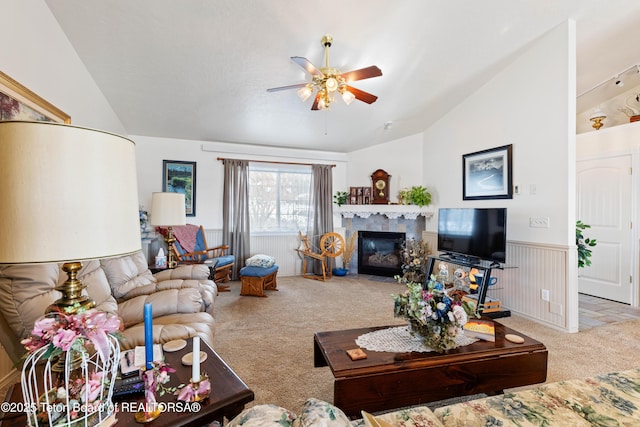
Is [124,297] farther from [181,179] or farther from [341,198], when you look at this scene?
[341,198]

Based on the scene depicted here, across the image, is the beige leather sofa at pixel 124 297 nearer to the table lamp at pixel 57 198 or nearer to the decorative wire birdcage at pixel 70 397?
the decorative wire birdcage at pixel 70 397

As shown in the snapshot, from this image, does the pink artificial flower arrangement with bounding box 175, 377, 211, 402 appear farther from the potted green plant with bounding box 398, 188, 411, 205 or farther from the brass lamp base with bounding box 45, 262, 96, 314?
the potted green plant with bounding box 398, 188, 411, 205

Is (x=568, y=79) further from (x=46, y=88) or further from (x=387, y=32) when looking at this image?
(x=46, y=88)

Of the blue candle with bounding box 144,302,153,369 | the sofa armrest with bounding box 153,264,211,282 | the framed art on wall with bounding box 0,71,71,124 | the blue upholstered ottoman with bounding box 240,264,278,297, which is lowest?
the blue upholstered ottoman with bounding box 240,264,278,297

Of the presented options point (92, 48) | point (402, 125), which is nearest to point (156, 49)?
point (92, 48)

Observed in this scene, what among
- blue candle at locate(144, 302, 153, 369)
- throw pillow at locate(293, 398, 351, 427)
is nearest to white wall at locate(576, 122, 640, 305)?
throw pillow at locate(293, 398, 351, 427)

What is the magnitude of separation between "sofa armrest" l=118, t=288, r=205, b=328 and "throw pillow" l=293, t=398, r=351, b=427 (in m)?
1.57

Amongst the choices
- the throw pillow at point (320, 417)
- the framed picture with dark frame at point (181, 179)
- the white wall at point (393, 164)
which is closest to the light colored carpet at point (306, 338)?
the throw pillow at point (320, 417)

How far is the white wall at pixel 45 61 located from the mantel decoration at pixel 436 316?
2790 mm

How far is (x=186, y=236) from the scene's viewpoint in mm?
4348

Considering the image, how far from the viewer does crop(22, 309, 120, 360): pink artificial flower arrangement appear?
697 millimetres

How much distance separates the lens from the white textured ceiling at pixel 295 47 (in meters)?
2.40

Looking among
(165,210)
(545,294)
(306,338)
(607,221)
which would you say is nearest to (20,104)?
(165,210)

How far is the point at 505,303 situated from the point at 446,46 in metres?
3.05
